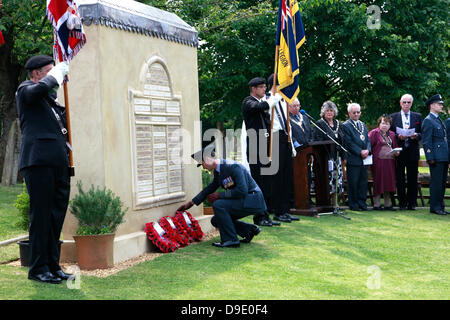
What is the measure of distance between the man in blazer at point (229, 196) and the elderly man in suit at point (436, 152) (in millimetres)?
5142

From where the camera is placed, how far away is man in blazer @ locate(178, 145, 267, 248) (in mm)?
7531

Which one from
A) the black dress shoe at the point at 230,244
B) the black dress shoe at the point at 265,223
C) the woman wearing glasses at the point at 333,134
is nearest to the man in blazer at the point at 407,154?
the woman wearing glasses at the point at 333,134

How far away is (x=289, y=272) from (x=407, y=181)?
22.4ft

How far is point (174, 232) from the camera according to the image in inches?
303

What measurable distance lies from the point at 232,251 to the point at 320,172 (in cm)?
454

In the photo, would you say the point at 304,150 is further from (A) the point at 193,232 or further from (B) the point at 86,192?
(B) the point at 86,192

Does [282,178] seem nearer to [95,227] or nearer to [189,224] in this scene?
[189,224]

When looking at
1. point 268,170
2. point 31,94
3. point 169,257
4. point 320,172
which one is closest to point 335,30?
point 320,172

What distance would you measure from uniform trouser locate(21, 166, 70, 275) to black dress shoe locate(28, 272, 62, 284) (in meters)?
0.03

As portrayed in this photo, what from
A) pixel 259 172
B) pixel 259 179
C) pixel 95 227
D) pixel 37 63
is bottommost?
pixel 95 227

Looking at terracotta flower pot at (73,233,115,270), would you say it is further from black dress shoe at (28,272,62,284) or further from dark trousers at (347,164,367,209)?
dark trousers at (347,164,367,209)

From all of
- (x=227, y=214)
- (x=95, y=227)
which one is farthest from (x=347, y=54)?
(x=95, y=227)

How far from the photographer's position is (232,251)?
732cm

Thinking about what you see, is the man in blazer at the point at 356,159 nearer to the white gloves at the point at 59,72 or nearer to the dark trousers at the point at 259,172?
the dark trousers at the point at 259,172
